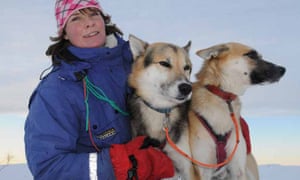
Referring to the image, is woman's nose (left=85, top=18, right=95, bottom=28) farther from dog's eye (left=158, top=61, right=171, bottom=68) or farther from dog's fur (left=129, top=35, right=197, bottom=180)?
dog's eye (left=158, top=61, right=171, bottom=68)

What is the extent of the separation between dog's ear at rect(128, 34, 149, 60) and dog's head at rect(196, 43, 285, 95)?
23.6 inches

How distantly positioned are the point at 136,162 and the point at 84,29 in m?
1.28

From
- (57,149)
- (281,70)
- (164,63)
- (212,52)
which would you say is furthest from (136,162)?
(281,70)

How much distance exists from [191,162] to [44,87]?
1.46 meters

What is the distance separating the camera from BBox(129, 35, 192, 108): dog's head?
3.21 meters

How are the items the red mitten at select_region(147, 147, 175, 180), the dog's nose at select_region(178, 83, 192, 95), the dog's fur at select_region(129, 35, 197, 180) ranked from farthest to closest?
the dog's fur at select_region(129, 35, 197, 180)
the dog's nose at select_region(178, 83, 192, 95)
the red mitten at select_region(147, 147, 175, 180)

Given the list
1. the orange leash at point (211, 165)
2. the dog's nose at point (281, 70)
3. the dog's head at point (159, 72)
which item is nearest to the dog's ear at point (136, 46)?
the dog's head at point (159, 72)

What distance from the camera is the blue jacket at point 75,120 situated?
2609 mm

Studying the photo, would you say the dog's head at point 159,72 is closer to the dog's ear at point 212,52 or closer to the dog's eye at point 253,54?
the dog's ear at point 212,52

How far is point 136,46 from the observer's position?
3.43m

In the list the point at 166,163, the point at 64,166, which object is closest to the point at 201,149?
the point at 166,163

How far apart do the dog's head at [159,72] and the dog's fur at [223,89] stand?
31 centimetres

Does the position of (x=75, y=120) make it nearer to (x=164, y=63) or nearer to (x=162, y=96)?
(x=162, y=96)

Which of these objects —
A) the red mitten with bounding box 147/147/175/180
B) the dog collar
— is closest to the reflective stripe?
the red mitten with bounding box 147/147/175/180
